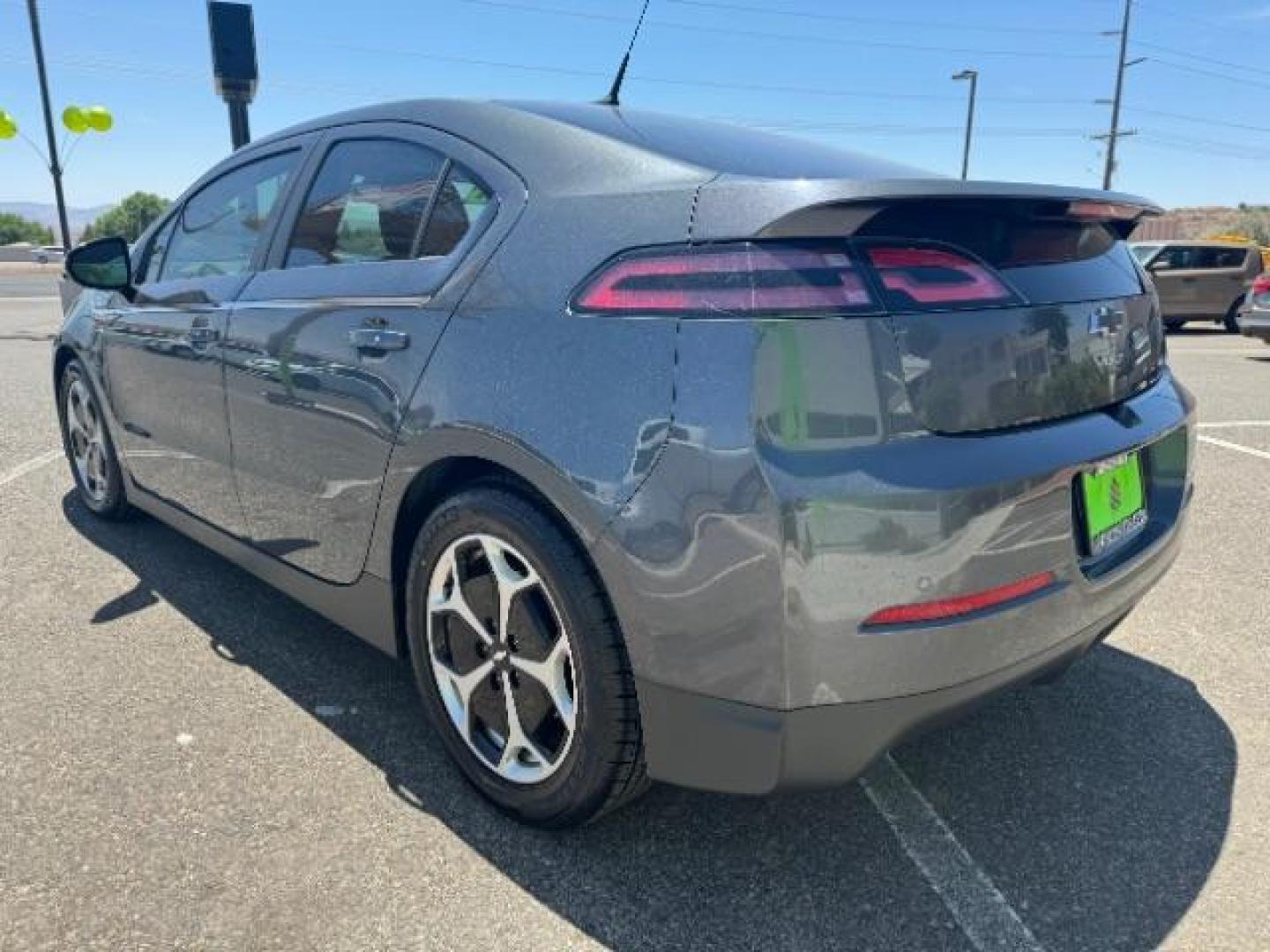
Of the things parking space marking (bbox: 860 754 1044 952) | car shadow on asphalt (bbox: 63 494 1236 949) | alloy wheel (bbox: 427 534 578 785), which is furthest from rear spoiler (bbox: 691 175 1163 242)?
car shadow on asphalt (bbox: 63 494 1236 949)

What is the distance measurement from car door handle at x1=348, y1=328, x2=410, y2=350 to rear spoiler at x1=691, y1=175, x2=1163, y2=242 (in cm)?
80

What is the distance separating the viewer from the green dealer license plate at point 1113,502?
185 cm

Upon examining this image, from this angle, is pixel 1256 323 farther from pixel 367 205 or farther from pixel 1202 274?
pixel 367 205

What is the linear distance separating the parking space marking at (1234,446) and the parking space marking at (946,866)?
15.8ft

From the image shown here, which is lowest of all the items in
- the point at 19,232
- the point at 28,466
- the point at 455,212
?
the point at 19,232

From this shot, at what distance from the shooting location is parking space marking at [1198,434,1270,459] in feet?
19.3

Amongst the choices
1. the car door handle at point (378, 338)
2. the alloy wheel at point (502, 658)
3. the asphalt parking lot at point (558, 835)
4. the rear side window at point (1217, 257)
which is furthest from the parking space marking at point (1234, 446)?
the rear side window at point (1217, 257)

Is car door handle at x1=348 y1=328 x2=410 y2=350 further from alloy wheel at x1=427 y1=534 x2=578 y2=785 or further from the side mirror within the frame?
the side mirror

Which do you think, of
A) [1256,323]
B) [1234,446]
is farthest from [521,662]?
[1256,323]

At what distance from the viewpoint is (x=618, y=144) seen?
6.57 ft

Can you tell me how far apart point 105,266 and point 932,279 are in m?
3.21

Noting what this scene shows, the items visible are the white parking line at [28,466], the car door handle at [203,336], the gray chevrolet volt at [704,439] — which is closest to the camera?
the gray chevrolet volt at [704,439]

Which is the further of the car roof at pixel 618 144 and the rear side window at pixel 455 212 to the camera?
the rear side window at pixel 455 212

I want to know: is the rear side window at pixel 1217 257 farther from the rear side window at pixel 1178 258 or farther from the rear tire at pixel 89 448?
the rear tire at pixel 89 448
